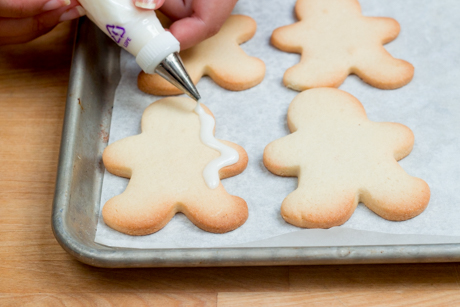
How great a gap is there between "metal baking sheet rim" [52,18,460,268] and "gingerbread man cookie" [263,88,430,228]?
11 centimetres

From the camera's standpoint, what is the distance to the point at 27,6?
104 centimetres

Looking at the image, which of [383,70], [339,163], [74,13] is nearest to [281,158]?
[339,163]

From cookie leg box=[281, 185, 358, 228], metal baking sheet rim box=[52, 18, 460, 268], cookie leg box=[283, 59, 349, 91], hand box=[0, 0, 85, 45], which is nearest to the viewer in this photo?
metal baking sheet rim box=[52, 18, 460, 268]

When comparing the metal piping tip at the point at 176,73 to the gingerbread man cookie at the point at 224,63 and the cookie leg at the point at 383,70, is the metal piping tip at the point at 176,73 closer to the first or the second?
the gingerbread man cookie at the point at 224,63

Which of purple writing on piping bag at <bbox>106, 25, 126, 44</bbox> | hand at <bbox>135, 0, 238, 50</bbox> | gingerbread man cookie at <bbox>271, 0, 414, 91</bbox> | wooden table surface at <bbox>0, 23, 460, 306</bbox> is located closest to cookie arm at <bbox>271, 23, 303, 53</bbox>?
gingerbread man cookie at <bbox>271, 0, 414, 91</bbox>

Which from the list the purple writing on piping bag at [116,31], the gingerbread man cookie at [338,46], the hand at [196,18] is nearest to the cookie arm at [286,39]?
the gingerbread man cookie at [338,46]

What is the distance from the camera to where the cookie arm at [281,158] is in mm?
1008

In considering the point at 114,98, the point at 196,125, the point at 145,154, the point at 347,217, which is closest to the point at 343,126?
the point at 347,217

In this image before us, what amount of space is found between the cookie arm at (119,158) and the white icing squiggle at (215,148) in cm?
15

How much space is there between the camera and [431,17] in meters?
1.27

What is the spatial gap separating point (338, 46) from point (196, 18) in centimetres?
35

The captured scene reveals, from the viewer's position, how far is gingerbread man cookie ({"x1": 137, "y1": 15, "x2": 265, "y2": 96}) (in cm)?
115

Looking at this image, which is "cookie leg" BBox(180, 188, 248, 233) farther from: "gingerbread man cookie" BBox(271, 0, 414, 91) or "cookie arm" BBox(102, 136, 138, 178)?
"gingerbread man cookie" BBox(271, 0, 414, 91)

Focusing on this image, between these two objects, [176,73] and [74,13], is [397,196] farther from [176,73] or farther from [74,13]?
[74,13]
